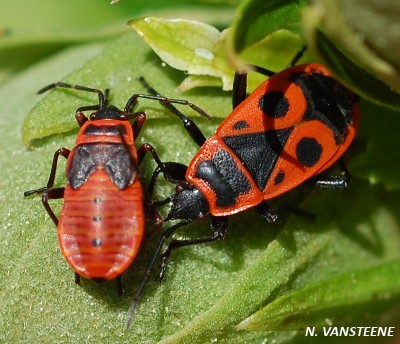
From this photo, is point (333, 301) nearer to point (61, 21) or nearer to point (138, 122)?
point (138, 122)

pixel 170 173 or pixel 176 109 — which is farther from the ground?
pixel 176 109

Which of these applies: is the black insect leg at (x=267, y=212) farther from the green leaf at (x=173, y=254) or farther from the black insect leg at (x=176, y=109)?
the black insect leg at (x=176, y=109)

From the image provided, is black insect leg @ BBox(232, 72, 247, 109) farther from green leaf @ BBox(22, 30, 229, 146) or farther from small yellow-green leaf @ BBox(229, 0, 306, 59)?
small yellow-green leaf @ BBox(229, 0, 306, 59)

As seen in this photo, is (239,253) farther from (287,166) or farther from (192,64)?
(192,64)

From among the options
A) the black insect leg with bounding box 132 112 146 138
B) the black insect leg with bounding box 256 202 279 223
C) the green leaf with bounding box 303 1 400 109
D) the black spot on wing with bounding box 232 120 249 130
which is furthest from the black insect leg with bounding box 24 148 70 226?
the green leaf with bounding box 303 1 400 109

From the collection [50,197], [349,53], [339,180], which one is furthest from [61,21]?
[349,53]

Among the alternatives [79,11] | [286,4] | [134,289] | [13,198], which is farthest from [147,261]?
[79,11]
